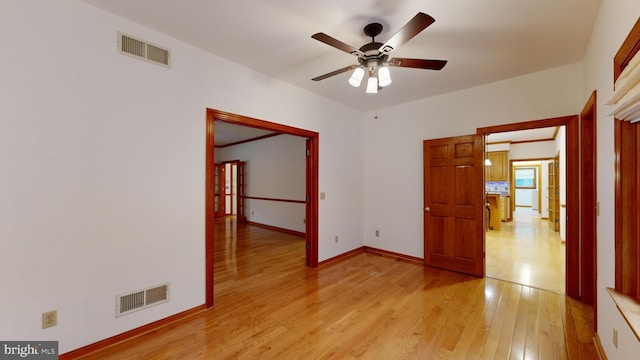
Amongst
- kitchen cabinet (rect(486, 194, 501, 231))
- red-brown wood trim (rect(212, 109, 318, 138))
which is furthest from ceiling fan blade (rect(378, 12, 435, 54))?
kitchen cabinet (rect(486, 194, 501, 231))

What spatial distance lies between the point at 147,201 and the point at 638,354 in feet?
11.0

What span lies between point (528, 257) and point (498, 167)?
4996 millimetres

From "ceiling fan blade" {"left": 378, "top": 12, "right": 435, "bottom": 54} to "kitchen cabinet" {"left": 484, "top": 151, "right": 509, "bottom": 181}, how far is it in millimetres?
8314

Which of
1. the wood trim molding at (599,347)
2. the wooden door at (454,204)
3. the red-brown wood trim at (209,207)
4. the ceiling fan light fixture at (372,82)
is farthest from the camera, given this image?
the wooden door at (454,204)

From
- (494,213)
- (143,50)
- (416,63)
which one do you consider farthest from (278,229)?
(494,213)

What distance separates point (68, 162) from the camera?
74.5 inches

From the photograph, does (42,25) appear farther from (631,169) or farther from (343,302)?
(631,169)

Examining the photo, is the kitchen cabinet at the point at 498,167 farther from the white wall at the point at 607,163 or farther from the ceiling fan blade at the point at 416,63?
the ceiling fan blade at the point at 416,63

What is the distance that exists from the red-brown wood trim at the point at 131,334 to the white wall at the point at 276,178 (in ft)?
12.5

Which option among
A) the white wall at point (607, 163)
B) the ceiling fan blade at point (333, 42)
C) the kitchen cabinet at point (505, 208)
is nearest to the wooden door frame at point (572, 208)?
the white wall at point (607, 163)

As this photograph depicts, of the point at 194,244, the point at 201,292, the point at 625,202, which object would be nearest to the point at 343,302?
the point at 201,292

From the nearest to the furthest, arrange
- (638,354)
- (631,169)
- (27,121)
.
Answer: (638,354) → (631,169) → (27,121)

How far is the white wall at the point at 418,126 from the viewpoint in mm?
3066

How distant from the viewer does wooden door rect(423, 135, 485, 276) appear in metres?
3.56
